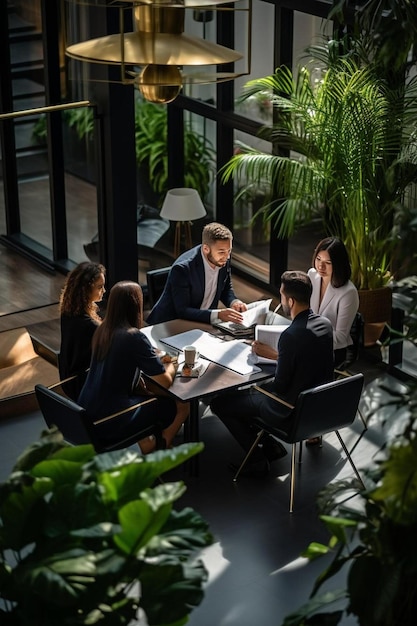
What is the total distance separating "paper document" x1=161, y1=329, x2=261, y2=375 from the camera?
6.75 metres

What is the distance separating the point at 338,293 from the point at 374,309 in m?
1.27

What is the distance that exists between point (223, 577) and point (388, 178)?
275 centimetres

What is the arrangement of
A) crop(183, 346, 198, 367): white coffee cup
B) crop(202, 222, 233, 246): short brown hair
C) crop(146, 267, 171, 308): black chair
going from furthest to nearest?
1. crop(146, 267, 171, 308): black chair
2. crop(202, 222, 233, 246): short brown hair
3. crop(183, 346, 198, 367): white coffee cup

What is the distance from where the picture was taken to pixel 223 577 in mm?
5910

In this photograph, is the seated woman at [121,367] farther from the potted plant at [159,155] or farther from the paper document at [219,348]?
the potted plant at [159,155]

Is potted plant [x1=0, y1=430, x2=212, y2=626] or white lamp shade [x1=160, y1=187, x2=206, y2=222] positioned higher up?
potted plant [x1=0, y1=430, x2=212, y2=626]

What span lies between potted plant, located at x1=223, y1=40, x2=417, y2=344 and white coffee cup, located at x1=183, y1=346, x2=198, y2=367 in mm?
1711

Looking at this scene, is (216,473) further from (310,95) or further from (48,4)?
(48,4)

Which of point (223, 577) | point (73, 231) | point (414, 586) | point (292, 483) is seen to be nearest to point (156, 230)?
point (73, 231)

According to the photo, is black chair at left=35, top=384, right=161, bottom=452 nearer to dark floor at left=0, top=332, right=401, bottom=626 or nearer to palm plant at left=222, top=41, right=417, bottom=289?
dark floor at left=0, top=332, right=401, bottom=626

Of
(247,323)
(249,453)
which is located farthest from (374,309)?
(249,453)

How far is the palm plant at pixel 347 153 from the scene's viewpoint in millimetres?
7746

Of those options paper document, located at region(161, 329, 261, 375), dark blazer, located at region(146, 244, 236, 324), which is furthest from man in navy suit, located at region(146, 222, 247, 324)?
paper document, located at region(161, 329, 261, 375)

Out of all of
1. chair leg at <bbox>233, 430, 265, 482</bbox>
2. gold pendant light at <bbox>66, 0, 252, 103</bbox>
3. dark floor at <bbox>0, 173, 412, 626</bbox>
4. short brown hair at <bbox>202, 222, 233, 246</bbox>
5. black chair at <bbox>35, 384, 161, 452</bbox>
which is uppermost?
gold pendant light at <bbox>66, 0, 252, 103</bbox>
